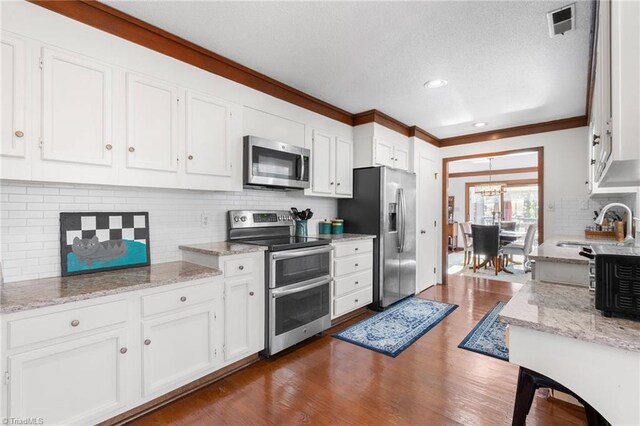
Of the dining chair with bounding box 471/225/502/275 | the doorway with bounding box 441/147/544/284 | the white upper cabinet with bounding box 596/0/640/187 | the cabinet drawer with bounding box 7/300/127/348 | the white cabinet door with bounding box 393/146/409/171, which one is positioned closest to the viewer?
the white upper cabinet with bounding box 596/0/640/187

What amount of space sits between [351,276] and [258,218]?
1.21 metres

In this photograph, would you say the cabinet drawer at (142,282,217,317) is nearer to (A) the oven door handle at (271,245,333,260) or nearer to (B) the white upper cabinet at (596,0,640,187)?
(A) the oven door handle at (271,245,333,260)

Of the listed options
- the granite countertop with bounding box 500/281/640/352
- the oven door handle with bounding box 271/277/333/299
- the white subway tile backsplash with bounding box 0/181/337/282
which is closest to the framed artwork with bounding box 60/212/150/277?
the white subway tile backsplash with bounding box 0/181/337/282

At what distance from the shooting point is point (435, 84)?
2916mm

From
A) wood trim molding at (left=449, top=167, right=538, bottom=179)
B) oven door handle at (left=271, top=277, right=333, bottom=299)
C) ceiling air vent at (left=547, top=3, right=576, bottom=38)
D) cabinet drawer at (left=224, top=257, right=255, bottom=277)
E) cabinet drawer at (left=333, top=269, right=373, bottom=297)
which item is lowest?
cabinet drawer at (left=333, top=269, right=373, bottom=297)

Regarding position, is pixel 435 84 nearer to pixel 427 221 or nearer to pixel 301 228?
pixel 301 228

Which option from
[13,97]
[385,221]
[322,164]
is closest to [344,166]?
[322,164]

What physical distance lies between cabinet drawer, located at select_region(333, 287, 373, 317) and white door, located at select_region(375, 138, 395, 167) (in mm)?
1614

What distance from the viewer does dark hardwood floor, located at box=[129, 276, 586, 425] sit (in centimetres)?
183

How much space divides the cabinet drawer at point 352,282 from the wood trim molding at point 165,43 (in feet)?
A: 6.35

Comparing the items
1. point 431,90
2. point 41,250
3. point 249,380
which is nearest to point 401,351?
point 249,380

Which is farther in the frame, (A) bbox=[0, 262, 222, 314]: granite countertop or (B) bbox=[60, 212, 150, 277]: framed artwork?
(B) bbox=[60, 212, 150, 277]: framed artwork

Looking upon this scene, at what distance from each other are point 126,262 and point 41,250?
1.53ft

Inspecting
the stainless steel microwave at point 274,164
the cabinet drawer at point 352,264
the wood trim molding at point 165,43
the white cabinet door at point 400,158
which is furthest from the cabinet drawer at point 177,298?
the white cabinet door at point 400,158
